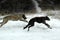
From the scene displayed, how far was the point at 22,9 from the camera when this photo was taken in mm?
17078

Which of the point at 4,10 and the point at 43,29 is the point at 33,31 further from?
the point at 4,10

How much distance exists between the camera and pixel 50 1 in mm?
18234

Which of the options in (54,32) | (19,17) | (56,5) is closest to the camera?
(54,32)

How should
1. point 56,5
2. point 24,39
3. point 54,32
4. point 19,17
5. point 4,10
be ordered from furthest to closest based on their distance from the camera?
point 56,5 → point 4,10 → point 19,17 → point 54,32 → point 24,39

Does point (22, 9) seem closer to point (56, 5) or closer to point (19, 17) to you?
point (56, 5)

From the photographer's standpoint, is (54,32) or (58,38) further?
(54,32)

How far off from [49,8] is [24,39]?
9.34m

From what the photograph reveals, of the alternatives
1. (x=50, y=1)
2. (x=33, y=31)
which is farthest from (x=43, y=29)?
(x=50, y=1)

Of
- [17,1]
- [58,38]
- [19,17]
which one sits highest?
[17,1]

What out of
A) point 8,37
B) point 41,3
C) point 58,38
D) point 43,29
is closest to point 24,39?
point 8,37

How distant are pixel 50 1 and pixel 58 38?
33.8ft

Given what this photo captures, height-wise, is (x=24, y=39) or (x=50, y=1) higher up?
(x=50, y=1)

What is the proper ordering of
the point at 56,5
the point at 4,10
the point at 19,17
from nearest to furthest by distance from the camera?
the point at 19,17 < the point at 4,10 < the point at 56,5

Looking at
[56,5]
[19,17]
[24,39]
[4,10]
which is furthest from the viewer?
[56,5]
